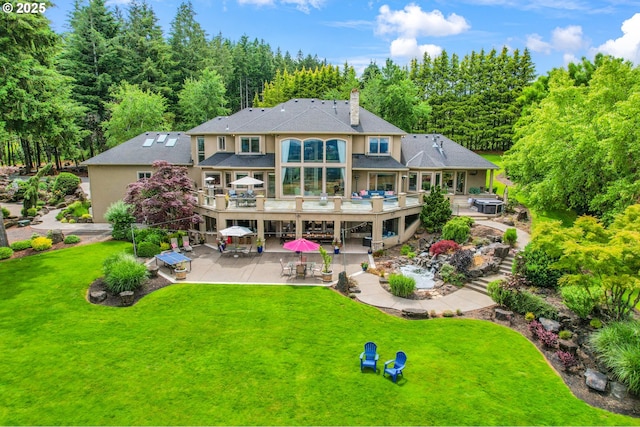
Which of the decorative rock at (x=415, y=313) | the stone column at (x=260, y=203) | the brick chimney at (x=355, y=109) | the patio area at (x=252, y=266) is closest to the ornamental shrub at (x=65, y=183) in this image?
the patio area at (x=252, y=266)

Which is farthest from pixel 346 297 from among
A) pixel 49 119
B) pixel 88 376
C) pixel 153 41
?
pixel 153 41

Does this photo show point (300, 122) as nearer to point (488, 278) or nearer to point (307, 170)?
point (307, 170)

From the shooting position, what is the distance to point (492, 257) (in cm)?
2147

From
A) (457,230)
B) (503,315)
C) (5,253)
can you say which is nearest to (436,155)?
(457,230)

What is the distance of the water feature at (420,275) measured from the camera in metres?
20.1

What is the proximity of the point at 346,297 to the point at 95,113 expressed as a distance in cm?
5002

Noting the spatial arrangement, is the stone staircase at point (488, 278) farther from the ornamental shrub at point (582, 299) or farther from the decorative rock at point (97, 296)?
the decorative rock at point (97, 296)

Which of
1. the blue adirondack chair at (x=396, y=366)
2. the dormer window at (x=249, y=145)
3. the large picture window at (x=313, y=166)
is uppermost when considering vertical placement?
the dormer window at (x=249, y=145)

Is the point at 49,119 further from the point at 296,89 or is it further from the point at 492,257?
the point at 296,89

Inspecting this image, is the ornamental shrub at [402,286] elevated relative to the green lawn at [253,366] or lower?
elevated

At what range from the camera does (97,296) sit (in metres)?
18.2

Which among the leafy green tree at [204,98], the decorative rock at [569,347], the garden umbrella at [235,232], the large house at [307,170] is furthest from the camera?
the leafy green tree at [204,98]

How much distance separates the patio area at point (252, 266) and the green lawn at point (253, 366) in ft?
5.47

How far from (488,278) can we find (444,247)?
11.5 ft
